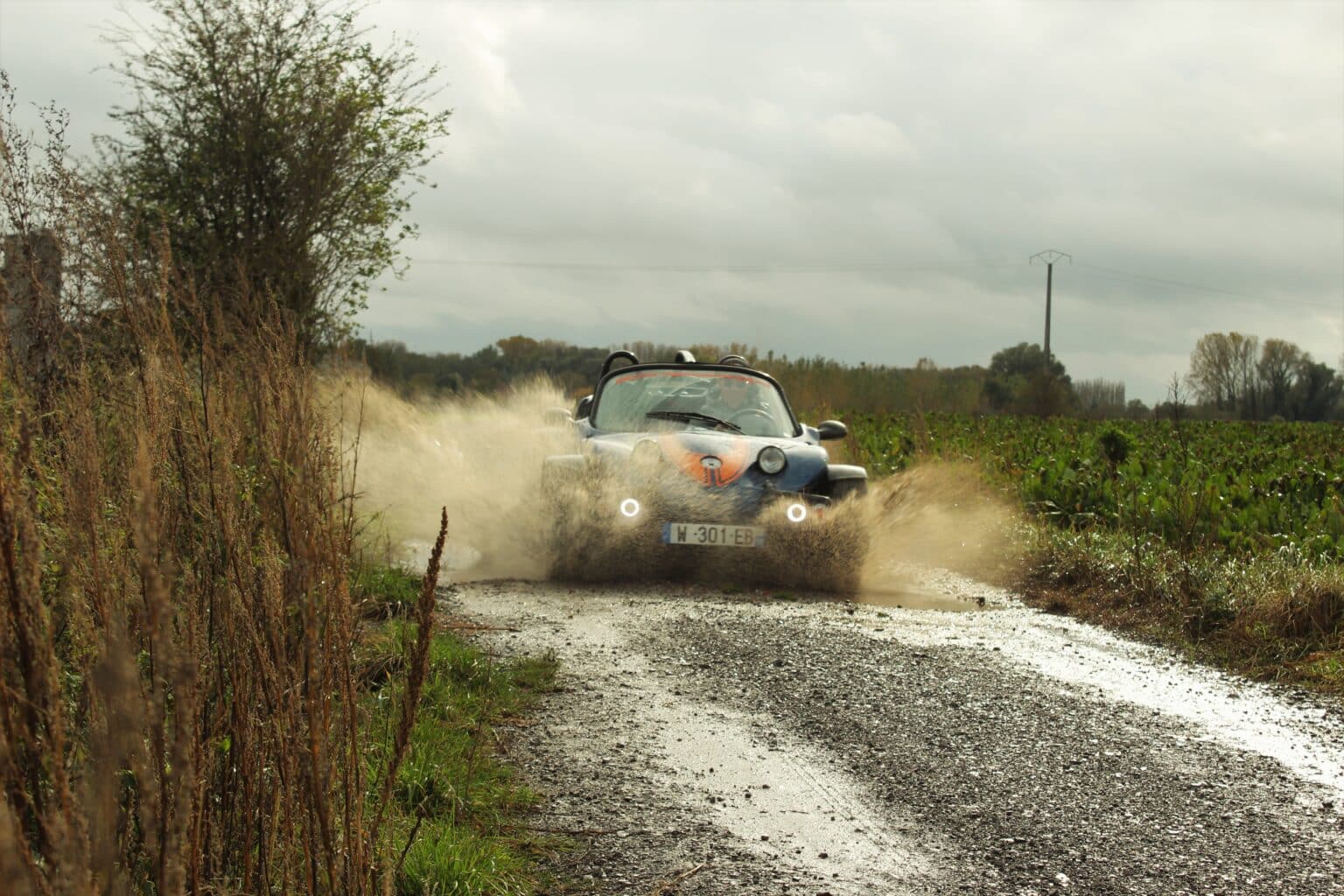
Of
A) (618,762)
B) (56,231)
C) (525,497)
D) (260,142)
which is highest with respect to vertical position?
(260,142)

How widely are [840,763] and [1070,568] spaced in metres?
6.35

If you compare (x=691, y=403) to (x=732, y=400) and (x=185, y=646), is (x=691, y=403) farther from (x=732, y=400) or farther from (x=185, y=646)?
(x=185, y=646)

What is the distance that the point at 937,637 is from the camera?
25.3 ft

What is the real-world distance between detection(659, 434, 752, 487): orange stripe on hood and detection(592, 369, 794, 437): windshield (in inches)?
22.3

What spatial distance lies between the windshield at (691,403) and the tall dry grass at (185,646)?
7375 millimetres

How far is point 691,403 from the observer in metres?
11.1

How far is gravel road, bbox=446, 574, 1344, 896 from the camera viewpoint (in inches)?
151

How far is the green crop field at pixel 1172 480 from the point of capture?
1088cm

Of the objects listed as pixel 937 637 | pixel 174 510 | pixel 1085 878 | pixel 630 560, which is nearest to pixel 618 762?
pixel 1085 878

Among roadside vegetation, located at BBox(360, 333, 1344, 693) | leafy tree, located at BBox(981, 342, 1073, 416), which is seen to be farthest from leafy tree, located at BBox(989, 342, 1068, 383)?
roadside vegetation, located at BBox(360, 333, 1344, 693)

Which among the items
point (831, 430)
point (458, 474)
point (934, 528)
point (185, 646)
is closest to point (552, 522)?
point (831, 430)

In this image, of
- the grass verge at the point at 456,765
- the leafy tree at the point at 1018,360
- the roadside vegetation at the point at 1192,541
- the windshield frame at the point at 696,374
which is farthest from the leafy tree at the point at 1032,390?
the grass verge at the point at 456,765

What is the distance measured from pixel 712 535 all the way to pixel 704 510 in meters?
0.25

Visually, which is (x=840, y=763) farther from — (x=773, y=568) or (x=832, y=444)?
(x=832, y=444)
